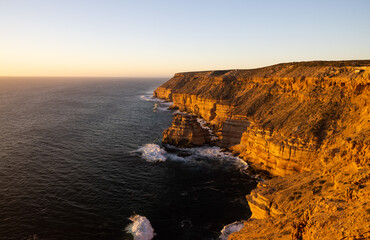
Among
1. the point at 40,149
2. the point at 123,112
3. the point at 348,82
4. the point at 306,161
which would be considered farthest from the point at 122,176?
the point at 123,112

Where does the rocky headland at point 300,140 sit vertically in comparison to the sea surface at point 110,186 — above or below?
above

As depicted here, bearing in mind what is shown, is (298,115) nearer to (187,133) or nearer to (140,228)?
(187,133)

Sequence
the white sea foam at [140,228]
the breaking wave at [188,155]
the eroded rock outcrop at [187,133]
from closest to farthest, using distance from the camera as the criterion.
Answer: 1. the white sea foam at [140,228]
2. the breaking wave at [188,155]
3. the eroded rock outcrop at [187,133]

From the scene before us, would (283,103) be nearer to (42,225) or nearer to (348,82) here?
(348,82)

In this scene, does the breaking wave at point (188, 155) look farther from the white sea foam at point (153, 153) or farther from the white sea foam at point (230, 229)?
the white sea foam at point (230, 229)

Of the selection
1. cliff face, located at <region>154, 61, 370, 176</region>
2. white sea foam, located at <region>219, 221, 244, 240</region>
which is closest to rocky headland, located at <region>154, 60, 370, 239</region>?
cliff face, located at <region>154, 61, 370, 176</region>

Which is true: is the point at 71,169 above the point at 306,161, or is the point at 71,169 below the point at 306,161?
below

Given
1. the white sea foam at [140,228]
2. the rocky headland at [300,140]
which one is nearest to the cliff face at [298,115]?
the rocky headland at [300,140]
